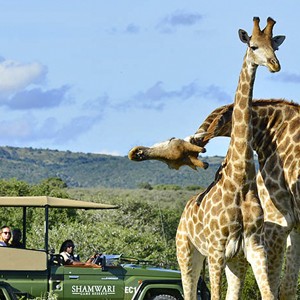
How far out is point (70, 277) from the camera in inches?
600

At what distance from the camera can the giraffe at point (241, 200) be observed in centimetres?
1120

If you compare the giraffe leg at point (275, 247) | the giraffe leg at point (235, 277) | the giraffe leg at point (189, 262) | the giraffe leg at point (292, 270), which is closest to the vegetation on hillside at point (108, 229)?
the giraffe leg at point (189, 262)

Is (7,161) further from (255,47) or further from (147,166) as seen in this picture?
(255,47)

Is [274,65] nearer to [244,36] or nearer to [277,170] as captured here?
[244,36]

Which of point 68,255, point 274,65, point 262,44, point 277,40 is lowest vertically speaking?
point 68,255

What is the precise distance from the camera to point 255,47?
11.1 metres

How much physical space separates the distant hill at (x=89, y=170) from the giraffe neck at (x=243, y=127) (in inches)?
3875

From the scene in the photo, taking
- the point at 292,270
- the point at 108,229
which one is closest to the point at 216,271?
the point at 292,270

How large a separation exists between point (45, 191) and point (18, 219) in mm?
7579

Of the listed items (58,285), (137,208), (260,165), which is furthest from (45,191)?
(260,165)

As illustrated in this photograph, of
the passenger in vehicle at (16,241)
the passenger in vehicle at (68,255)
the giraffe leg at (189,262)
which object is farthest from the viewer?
the passenger in vehicle at (16,241)

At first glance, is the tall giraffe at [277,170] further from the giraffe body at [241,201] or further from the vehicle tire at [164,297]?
the vehicle tire at [164,297]

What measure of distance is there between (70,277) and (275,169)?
426 cm

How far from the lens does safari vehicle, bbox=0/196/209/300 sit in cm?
1498
